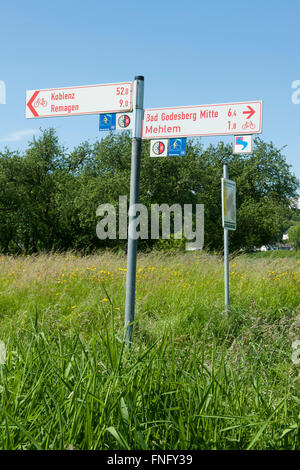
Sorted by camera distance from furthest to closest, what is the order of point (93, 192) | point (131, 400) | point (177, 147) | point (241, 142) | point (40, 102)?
point (93, 192) → point (241, 142) → point (177, 147) → point (40, 102) → point (131, 400)

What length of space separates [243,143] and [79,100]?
1705mm

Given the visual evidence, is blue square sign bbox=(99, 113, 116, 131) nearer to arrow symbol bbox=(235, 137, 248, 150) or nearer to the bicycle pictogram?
the bicycle pictogram

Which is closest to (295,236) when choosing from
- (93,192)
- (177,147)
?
(93,192)

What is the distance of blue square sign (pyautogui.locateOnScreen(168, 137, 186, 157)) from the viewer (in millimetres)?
4770

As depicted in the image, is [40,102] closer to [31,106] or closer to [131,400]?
[31,106]

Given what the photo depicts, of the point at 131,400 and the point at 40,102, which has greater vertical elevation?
the point at 40,102

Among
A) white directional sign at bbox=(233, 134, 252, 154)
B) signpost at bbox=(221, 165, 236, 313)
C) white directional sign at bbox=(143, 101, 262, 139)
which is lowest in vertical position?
signpost at bbox=(221, 165, 236, 313)

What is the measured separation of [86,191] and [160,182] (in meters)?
4.38

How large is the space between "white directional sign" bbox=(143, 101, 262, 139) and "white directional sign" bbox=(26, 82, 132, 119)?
0.68 metres

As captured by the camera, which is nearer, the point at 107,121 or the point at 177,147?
the point at 107,121

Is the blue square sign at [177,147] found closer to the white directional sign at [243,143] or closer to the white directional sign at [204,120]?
the white directional sign at [204,120]

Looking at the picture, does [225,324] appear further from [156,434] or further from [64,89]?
[156,434]

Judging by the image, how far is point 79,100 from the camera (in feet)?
14.6

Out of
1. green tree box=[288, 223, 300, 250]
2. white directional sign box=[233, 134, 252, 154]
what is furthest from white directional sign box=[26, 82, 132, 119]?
green tree box=[288, 223, 300, 250]
